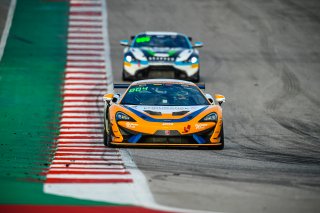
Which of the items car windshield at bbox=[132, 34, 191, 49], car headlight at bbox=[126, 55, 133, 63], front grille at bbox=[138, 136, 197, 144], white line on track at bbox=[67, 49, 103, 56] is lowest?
white line on track at bbox=[67, 49, 103, 56]

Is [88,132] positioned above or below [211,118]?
below

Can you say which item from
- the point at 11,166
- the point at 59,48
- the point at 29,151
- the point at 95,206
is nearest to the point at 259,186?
the point at 95,206

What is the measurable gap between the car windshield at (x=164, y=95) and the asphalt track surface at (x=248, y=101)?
996mm

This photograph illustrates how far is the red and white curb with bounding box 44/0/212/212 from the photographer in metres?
9.74

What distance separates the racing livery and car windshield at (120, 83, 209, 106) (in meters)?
7.10

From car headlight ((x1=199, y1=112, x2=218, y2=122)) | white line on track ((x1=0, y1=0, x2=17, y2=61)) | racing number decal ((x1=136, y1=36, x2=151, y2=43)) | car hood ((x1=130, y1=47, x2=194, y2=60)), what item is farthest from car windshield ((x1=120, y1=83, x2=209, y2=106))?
white line on track ((x1=0, y1=0, x2=17, y2=61))

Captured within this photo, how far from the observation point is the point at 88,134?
16.0 m

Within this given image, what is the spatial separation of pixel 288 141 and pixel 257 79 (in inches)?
330

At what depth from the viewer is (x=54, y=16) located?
102 feet

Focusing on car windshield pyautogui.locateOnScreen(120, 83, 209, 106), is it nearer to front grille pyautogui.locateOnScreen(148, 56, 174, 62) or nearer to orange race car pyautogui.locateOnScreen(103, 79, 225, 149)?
orange race car pyautogui.locateOnScreen(103, 79, 225, 149)

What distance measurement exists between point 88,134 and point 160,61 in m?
6.89

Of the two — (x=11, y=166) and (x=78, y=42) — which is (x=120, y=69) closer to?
(x=78, y=42)

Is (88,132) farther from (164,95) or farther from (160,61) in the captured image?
(160,61)

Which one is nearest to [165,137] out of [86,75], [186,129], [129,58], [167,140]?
[167,140]
